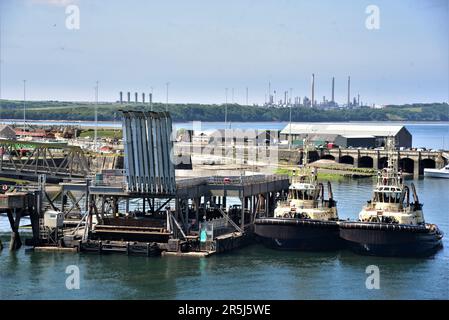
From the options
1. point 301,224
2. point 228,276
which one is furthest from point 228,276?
point 301,224

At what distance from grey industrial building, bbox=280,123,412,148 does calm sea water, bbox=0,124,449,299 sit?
346ft

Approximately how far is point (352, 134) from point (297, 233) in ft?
384

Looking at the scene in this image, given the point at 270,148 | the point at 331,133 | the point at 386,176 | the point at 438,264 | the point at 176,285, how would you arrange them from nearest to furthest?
the point at 176,285, the point at 438,264, the point at 386,176, the point at 270,148, the point at 331,133

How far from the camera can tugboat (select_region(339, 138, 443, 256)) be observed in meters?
68.9

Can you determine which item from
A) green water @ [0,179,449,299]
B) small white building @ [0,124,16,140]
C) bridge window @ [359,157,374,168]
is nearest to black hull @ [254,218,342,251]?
green water @ [0,179,449,299]

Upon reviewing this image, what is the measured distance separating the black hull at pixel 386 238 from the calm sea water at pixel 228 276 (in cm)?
72

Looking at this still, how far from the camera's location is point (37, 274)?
6162 centimetres

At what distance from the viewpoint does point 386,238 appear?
226 feet

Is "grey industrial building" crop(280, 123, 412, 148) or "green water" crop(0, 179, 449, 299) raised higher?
"grey industrial building" crop(280, 123, 412, 148)

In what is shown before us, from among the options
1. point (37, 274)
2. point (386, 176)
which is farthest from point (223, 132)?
point (37, 274)

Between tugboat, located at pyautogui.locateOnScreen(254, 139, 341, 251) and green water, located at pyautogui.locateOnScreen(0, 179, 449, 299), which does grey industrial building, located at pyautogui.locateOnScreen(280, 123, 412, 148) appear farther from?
green water, located at pyautogui.locateOnScreen(0, 179, 449, 299)
